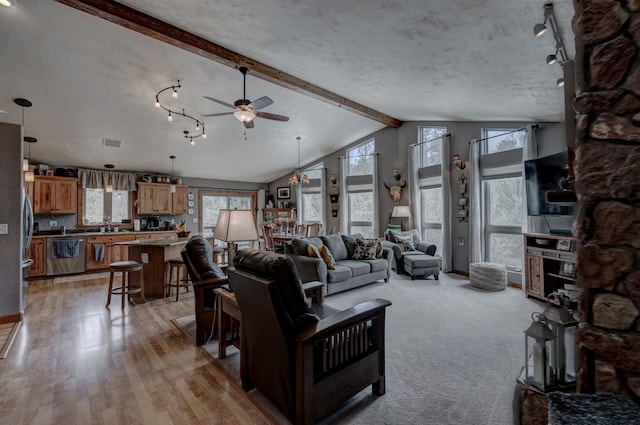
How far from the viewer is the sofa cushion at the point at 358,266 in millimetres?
4598

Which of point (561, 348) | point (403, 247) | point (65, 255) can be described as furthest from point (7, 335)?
point (403, 247)

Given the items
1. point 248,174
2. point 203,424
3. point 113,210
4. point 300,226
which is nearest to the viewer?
point 203,424

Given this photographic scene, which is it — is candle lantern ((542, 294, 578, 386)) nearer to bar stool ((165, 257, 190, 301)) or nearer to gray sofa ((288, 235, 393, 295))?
gray sofa ((288, 235, 393, 295))

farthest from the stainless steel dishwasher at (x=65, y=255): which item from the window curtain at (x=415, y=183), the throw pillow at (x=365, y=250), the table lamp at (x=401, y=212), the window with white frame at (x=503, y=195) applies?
the window with white frame at (x=503, y=195)

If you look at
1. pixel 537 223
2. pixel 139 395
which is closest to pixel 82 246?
pixel 139 395

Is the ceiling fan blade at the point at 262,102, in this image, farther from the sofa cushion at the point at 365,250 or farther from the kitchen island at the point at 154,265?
the sofa cushion at the point at 365,250

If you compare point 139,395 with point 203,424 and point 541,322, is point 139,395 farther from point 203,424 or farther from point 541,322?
point 541,322

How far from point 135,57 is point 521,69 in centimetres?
474

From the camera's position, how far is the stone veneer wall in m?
1.12

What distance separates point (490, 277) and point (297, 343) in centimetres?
428

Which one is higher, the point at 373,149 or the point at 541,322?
the point at 373,149

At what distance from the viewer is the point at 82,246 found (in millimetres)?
6051

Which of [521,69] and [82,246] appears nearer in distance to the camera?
[521,69]

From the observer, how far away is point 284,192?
9.87 m
